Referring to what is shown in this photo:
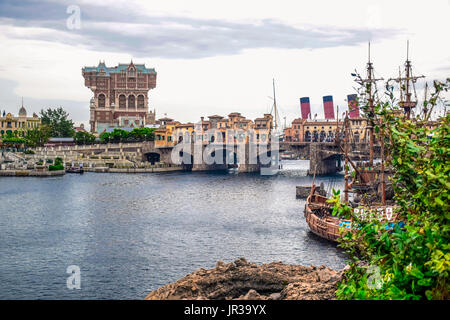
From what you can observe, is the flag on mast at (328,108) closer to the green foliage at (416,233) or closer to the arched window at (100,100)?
the arched window at (100,100)

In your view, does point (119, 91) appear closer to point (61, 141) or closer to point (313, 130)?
point (61, 141)

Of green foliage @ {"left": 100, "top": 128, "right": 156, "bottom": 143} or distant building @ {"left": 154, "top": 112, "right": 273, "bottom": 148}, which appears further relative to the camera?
green foliage @ {"left": 100, "top": 128, "right": 156, "bottom": 143}

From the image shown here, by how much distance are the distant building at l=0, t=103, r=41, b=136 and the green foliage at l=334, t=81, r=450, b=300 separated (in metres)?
147

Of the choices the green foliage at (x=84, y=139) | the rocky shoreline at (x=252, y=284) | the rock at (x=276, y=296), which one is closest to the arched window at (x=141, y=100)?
the green foliage at (x=84, y=139)

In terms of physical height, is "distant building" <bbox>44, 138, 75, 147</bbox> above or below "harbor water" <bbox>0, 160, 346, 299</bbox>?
above

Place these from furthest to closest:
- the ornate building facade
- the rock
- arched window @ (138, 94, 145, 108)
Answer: arched window @ (138, 94, 145, 108), the ornate building facade, the rock

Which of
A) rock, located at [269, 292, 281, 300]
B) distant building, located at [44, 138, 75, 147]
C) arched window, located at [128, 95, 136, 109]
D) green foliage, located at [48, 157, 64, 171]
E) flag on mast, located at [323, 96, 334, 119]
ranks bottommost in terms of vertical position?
rock, located at [269, 292, 281, 300]

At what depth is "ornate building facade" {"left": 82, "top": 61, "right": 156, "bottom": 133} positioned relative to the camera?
19150cm

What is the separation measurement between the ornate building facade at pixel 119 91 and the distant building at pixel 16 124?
32.2 metres

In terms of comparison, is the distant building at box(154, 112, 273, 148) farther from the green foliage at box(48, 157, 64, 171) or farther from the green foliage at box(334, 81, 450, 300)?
the green foliage at box(334, 81, 450, 300)

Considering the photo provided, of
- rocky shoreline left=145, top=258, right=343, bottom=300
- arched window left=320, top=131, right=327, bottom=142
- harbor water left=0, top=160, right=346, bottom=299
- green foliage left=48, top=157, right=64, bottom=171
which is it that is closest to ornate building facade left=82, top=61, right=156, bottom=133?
arched window left=320, top=131, right=327, bottom=142

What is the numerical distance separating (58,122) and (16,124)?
17.5 m

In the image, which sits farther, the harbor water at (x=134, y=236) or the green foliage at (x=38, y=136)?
the green foliage at (x=38, y=136)

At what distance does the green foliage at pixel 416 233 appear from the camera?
1064cm
